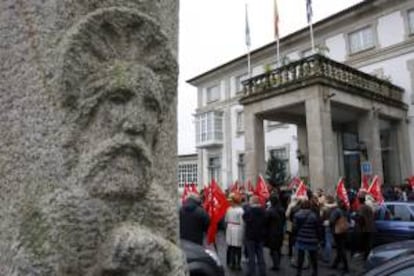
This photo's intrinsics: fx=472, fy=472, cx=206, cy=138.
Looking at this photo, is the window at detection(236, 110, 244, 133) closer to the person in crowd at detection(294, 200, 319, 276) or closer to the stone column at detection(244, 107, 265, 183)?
the stone column at detection(244, 107, 265, 183)

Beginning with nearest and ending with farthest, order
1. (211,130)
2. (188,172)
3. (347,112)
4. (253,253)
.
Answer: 1. (253,253)
2. (347,112)
3. (211,130)
4. (188,172)

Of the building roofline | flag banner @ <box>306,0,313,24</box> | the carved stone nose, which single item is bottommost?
the carved stone nose

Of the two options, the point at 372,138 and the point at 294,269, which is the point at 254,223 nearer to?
the point at 294,269

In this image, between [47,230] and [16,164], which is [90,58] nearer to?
[16,164]

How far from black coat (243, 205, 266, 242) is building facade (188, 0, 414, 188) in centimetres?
624

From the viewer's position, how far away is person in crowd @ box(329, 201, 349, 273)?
35.8 ft

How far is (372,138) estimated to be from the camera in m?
19.1

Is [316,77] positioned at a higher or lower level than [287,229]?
higher

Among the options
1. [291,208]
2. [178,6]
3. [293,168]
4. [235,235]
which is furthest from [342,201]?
[293,168]

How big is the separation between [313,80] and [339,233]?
6809 millimetres

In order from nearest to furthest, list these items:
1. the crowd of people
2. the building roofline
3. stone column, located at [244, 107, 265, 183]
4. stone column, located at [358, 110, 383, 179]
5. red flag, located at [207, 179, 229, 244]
Answer: the crowd of people → red flag, located at [207, 179, 229, 244] → stone column, located at [244, 107, 265, 183] → stone column, located at [358, 110, 383, 179] → the building roofline

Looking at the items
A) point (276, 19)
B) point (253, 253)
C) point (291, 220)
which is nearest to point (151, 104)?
point (253, 253)

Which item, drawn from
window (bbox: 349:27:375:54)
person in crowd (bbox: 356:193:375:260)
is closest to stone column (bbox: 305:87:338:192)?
person in crowd (bbox: 356:193:375:260)

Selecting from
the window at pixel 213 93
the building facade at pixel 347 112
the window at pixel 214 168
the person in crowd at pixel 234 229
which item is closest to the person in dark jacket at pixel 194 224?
the person in crowd at pixel 234 229
